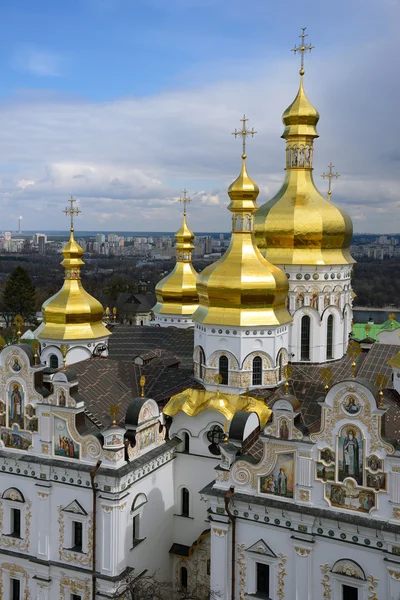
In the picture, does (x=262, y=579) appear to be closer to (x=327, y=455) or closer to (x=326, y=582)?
(x=326, y=582)

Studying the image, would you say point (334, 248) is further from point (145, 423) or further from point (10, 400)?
point (10, 400)

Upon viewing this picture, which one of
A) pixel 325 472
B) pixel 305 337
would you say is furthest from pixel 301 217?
pixel 325 472

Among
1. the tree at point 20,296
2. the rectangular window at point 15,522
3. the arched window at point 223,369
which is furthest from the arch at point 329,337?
the tree at point 20,296

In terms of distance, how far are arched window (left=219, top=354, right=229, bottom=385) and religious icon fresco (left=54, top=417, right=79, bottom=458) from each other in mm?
4074

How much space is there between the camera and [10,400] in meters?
14.4

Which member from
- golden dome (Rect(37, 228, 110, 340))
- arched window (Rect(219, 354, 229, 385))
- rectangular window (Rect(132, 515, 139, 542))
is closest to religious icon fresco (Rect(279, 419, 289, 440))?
arched window (Rect(219, 354, 229, 385))

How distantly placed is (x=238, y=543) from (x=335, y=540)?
198 cm

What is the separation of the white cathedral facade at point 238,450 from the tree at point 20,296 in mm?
40825

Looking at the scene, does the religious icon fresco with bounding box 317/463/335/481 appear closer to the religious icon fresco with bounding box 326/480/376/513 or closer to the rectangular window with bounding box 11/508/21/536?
the religious icon fresco with bounding box 326/480/376/513

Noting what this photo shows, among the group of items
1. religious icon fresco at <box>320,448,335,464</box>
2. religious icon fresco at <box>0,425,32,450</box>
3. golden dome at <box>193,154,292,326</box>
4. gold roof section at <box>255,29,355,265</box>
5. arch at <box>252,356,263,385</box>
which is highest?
gold roof section at <box>255,29,355,265</box>

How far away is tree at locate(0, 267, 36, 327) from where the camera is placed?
184 feet

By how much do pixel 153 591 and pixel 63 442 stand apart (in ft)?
11.9

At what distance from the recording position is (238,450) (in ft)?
41.1

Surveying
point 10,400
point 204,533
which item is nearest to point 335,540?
point 204,533
